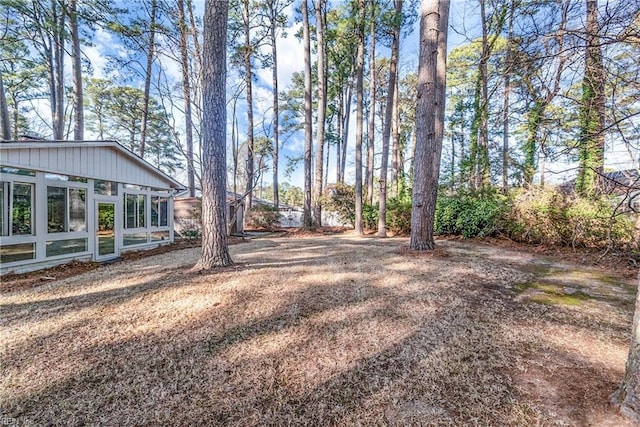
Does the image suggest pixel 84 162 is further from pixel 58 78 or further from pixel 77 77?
pixel 58 78

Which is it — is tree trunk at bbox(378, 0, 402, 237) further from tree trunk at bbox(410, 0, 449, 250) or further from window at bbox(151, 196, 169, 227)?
window at bbox(151, 196, 169, 227)

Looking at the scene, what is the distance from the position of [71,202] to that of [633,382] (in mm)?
8540

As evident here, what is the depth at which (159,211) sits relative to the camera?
27.4ft

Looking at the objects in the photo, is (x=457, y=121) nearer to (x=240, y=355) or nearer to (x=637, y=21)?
(x=637, y=21)

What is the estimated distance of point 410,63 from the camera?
1260 cm

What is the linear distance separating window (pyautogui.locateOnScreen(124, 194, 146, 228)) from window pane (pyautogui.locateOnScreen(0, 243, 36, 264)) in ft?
6.96

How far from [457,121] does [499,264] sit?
933cm

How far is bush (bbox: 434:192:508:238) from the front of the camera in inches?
288

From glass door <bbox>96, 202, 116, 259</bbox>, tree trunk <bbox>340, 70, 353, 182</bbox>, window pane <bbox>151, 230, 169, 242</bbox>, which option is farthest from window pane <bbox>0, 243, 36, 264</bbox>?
tree trunk <bbox>340, 70, 353, 182</bbox>

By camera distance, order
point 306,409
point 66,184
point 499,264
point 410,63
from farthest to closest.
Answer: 1. point 410,63
2. point 66,184
3. point 499,264
4. point 306,409

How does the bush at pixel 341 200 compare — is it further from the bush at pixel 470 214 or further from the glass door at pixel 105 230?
the glass door at pixel 105 230

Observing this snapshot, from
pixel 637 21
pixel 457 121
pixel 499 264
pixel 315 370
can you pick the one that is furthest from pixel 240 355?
pixel 457 121

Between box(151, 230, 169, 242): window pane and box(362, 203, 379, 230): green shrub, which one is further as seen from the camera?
box(362, 203, 379, 230): green shrub

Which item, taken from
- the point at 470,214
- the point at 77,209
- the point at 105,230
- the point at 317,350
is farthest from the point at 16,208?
the point at 470,214
